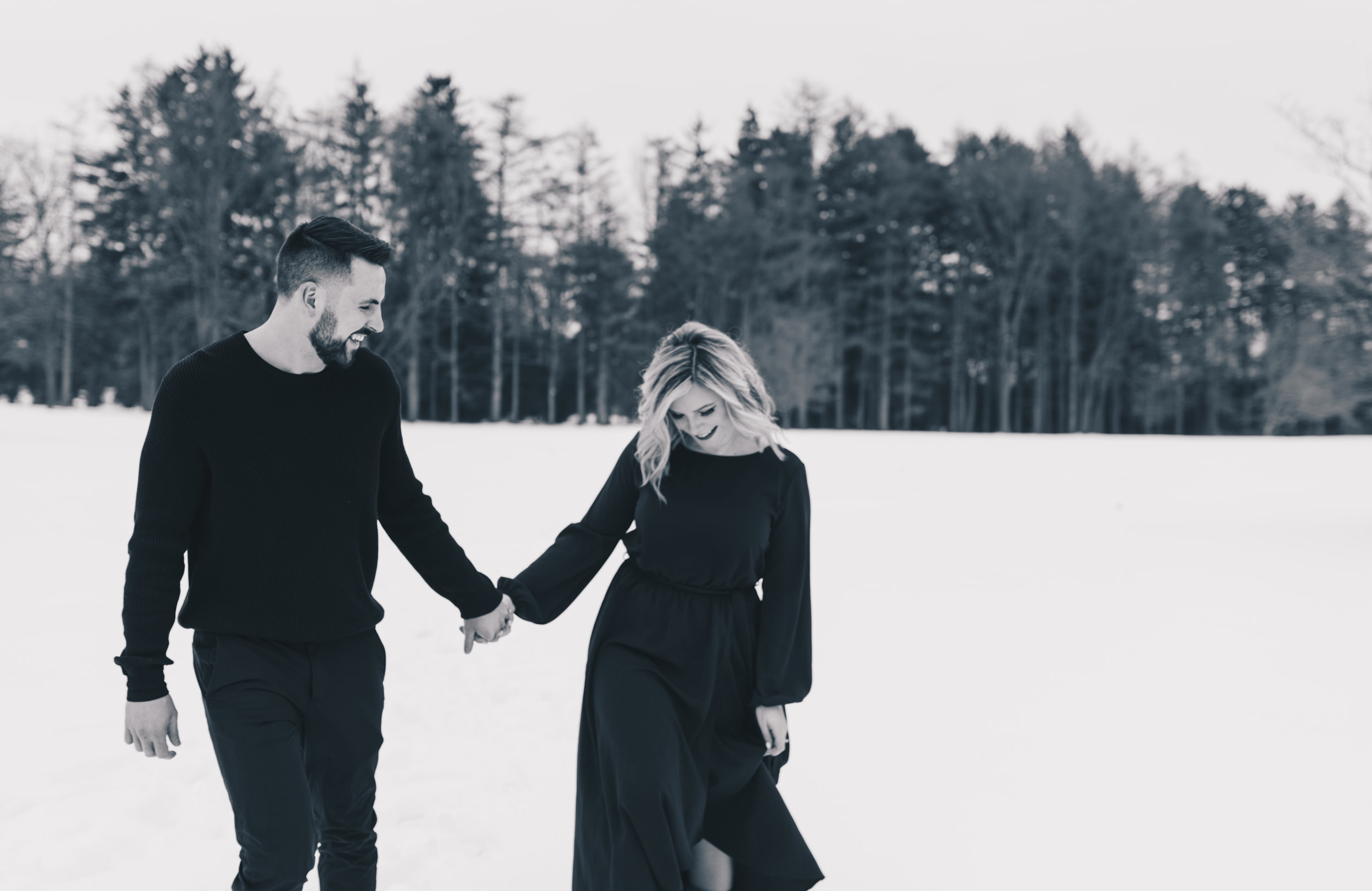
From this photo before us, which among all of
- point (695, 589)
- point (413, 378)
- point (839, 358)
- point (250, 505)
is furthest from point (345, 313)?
point (839, 358)

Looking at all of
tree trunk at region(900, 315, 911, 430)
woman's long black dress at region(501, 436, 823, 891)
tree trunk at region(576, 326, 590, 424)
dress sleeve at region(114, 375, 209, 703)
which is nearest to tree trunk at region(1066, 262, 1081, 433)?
tree trunk at region(900, 315, 911, 430)

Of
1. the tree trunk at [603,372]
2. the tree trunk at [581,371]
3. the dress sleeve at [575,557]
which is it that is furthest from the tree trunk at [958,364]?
the dress sleeve at [575,557]

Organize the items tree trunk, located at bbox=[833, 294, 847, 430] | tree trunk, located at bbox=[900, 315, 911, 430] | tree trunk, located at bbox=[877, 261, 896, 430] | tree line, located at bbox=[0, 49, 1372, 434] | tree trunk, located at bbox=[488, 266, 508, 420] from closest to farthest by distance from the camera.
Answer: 1. tree line, located at bbox=[0, 49, 1372, 434]
2. tree trunk, located at bbox=[488, 266, 508, 420]
3. tree trunk, located at bbox=[833, 294, 847, 430]
4. tree trunk, located at bbox=[877, 261, 896, 430]
5. tree trunk, located at bbox=[900, 315, 911, 430]

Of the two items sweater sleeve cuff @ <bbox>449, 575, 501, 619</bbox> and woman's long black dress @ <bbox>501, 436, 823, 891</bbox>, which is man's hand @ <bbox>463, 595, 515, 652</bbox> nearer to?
sweater sleeve cuff @ <bbox>449, 575, 501, 619</bbox>

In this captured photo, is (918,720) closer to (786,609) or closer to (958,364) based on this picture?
(786,609)

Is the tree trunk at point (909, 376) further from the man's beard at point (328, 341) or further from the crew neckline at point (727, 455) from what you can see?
the man's beard at point (328, 341)

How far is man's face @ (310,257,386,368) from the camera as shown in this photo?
252cm

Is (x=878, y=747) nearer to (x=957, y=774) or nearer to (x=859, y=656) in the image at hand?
(x=957, y=774)

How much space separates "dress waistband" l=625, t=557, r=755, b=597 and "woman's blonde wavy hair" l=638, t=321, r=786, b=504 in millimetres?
251

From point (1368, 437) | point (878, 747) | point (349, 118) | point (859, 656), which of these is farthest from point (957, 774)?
point (349, 118)

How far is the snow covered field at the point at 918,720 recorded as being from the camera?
3789mm

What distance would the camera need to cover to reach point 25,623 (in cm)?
683

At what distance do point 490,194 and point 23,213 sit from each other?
49.2 feet

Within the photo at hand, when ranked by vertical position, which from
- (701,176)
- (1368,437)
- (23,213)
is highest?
(701,176)
